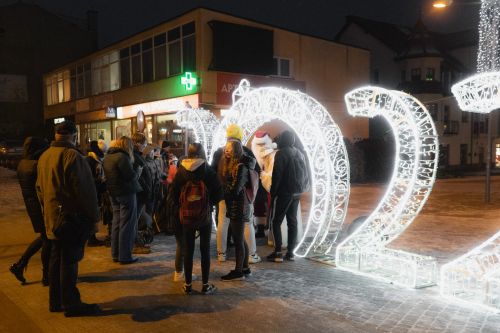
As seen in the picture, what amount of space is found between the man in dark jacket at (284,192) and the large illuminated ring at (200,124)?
4201mm

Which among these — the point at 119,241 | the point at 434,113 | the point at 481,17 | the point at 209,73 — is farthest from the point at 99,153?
the point at 434,113

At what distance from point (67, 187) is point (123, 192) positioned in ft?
6.47

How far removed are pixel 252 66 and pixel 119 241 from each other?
615 inches

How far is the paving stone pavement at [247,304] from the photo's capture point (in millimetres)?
4551

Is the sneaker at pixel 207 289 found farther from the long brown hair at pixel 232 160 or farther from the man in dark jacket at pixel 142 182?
the man in dark jacket at pixel 142 182

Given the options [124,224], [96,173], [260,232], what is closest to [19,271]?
[124,224]

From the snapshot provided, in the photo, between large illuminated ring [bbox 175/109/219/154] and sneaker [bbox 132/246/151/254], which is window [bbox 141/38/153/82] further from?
sneaker [bbox 132/246/151/254]

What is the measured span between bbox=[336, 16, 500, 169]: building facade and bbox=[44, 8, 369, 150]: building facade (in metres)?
6.06

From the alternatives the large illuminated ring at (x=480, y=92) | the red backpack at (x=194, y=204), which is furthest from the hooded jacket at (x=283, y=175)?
the large illuminated ring at (x=480, y=92)

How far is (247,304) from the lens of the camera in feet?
16.8

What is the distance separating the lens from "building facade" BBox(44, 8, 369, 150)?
20.2 metres

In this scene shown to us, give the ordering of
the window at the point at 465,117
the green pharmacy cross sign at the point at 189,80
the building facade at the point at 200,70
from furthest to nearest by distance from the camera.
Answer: the window at the point at 465,117 < the building facade at the point at 200,70 < the green pharmacy cross sign at the point at 189,80

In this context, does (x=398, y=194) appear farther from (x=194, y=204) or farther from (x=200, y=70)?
(x=200, y=70)

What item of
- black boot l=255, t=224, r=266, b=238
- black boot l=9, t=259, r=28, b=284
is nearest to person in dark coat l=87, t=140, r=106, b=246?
black boot l=9, t=259, r=28, b=284
